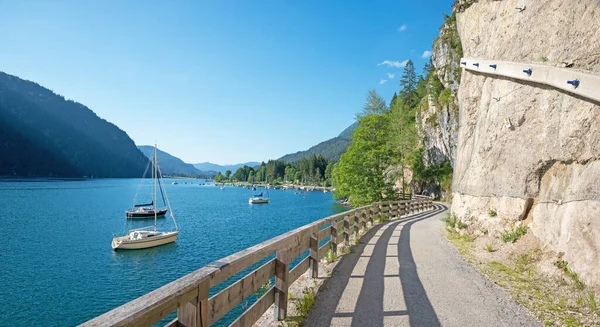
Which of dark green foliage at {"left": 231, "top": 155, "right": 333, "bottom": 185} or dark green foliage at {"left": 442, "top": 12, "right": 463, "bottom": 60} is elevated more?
dark green foliage at {"left": 442, "top": 12, "right": 463, "bottom": 60}

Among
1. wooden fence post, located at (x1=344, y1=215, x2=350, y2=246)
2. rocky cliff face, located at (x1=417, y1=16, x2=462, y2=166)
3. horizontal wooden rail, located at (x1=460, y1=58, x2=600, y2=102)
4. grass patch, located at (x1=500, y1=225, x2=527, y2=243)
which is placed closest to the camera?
horizontal wooden rail, located at (x1=460, y1=58, x2=600, y2=102)

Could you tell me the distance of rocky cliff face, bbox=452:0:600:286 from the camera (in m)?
6.57

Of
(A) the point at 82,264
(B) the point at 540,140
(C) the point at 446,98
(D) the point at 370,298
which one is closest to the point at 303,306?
(D) the point at 370,298

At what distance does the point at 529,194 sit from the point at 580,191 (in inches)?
86.3

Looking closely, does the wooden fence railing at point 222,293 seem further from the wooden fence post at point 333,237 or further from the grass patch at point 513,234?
the grass patch at point 513,234

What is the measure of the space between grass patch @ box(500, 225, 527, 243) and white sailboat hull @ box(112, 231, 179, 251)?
2443 cm

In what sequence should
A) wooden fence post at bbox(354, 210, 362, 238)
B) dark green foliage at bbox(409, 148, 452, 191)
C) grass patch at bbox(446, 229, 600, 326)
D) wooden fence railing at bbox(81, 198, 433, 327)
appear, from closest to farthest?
wooden fence railing at bbox(81, 198, 433, 327), grass patch at bbox(446, 229, 600, 326), wooden fence post at bbox(354, 210, 362, 238), dark green foliage at bbox(409, 148, 452, 191)

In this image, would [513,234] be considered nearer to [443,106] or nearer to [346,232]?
[346,232]

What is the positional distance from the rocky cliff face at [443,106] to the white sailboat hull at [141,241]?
A: 3150 cm

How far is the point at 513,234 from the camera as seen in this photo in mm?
8898

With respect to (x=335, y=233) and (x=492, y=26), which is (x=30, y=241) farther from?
(x=492, y=26)

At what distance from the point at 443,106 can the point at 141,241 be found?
39250mm

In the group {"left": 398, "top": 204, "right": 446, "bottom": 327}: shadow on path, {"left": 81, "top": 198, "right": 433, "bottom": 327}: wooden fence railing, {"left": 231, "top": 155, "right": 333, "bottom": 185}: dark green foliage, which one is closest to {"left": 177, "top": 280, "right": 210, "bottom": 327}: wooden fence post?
{"left": 81, "top": 198, "right": 433, "bottom": 327}: wooden fence railing

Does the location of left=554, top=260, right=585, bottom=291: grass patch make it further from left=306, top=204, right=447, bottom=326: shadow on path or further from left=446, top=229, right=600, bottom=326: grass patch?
left=306, top=204, right=447, bottom=326: shadow on path
